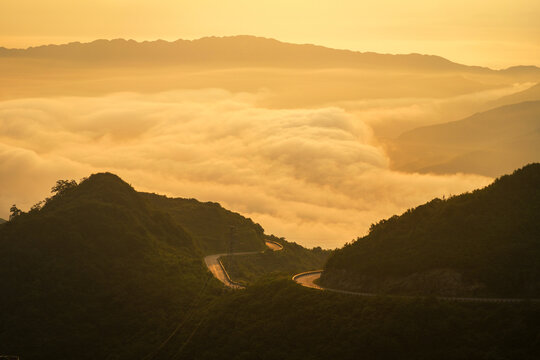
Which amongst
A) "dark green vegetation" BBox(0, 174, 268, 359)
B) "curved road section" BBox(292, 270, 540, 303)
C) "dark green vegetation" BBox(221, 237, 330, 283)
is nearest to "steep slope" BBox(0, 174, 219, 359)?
"dark green vegetation" BBox(0, 174, 268, 359)

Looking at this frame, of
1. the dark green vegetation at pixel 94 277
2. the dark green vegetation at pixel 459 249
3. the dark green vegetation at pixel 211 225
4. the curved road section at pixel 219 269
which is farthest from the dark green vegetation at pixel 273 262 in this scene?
the dark green vegetation at pixel 459 249

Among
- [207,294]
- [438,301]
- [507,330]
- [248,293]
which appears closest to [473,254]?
[438,301]

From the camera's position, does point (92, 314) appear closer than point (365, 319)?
No

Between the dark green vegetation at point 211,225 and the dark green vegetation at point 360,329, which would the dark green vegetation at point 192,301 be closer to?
the dark green vegetation at point 360,329

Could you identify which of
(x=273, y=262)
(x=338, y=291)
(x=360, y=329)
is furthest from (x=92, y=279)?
(x=273, y=262)

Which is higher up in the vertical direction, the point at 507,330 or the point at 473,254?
the point at 473,254

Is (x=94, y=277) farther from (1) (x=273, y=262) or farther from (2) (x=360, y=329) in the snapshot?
(1) (x=273, y=262)

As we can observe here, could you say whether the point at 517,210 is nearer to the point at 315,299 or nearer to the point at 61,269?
the point at 315,299
